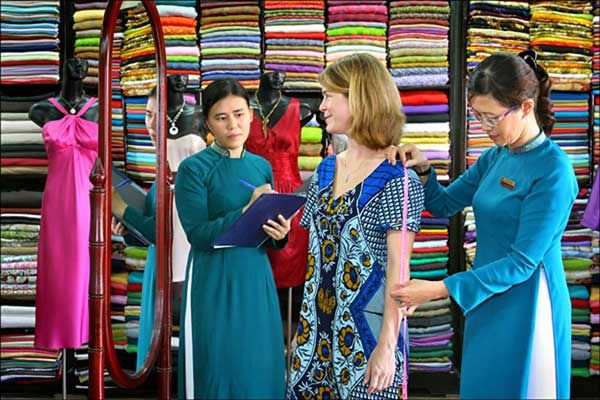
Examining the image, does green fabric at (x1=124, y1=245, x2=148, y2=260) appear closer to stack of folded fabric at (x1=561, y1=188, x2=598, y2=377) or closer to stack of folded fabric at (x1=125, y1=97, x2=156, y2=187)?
stack of folded fabric at (x1=125, y1=97, x2=156, y2=187)

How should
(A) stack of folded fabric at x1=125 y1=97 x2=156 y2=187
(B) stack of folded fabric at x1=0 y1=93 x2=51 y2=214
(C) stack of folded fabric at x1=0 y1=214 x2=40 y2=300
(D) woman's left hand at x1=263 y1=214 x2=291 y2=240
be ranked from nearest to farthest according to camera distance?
(A) stack of folded fabric at x1=125 y1=97 x2=156 y2=187, (D) woman's left hand at x1=263 y1=214 x2=291 y2=240, (C) stack of folded fabric at x1=0 y1=214 x2=40 y2=300, (B) stack of folded fabric at x1=0 y1=93 x2=51 y2=214

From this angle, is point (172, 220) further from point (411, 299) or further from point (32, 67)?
point (32, 67)

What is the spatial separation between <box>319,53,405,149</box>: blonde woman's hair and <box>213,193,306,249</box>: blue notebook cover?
61cm

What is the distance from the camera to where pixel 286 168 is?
13.0ft

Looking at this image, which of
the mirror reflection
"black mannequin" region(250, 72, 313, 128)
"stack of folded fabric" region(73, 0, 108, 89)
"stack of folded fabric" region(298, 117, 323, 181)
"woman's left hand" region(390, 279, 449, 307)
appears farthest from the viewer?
"stack of folded fabric" region(298, 117, 323, 181)

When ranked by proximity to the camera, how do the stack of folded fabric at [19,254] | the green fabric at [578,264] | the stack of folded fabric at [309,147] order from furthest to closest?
the green fabric at [578,264]
the stack of folded fabric at [309,147]
the stack of folded fabric at [19,254]

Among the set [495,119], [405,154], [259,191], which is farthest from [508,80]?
[259,191]

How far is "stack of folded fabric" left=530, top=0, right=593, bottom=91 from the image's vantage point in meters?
4.47

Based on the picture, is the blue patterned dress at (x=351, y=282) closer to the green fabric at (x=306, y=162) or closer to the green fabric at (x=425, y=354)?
the green fabric at (x=306, y=162)

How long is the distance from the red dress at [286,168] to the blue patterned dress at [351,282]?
1.61 m

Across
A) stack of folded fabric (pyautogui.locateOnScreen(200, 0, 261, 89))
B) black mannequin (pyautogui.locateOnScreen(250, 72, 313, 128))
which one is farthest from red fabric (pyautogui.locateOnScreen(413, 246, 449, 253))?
stack of folded fabric (pyautogui.locateOnScreen(200, 0, 261, 89))

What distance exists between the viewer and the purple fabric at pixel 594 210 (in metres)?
4.20

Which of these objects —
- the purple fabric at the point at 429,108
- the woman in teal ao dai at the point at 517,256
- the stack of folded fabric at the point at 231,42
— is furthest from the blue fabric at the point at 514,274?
the stack of folded fabric at the point at 231,42

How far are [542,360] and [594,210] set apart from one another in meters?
2.19
